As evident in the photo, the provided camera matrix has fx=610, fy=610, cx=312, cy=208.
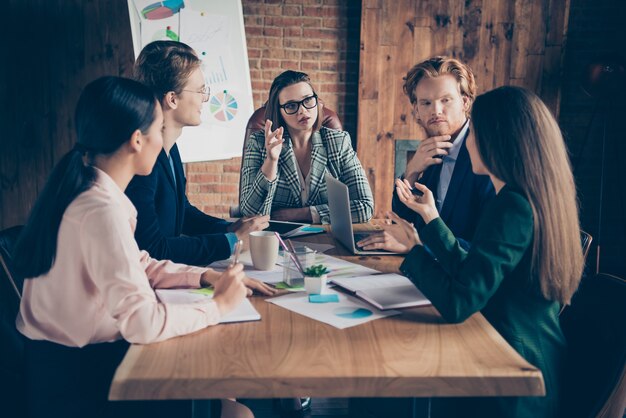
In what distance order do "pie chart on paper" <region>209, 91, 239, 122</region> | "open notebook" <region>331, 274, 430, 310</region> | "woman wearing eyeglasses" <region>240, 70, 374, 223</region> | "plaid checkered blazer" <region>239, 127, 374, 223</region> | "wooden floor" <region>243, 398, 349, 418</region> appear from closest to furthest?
"open notebook" <region>331, 274, 430, 310</region> → "wooden floor" <region>243, 398, 349, 418</region> → "woman wearing eyeglasses" <region>240, 70, 374, 223</region> → "plaid checkered blazer" <region>239, 127, 374, 223</region> → "pie chart on paper" <region>209, 91, 239, 122</region>

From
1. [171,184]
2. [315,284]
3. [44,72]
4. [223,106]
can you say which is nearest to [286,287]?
[315,284]

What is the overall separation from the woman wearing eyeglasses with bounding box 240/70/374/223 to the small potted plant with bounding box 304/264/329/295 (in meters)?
1.15

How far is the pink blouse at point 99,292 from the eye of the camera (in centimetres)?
113

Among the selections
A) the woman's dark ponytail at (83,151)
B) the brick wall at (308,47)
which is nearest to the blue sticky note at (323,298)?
the woman's dark ponytail at (83,151)

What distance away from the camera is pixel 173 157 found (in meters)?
2.18

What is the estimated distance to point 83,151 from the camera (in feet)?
4.34

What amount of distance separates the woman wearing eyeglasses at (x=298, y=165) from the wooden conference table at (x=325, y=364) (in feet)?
4.71

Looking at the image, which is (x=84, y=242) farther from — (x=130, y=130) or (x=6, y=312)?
(x=6, y=312)

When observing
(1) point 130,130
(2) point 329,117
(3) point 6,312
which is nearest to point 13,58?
(2) point 329,117

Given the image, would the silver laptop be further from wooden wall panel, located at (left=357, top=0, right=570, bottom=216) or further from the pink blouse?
wooden wall panel, located at (left=357, top=0, right=570, bottom=216)

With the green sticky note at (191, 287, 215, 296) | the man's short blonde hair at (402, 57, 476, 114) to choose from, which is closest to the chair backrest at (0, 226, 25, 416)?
the green sticky note at (191, 287, 215, 296)

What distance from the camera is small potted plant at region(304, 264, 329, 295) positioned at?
4.73ft

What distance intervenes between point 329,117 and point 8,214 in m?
2.23

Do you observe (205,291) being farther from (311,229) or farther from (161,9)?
(161,9)
